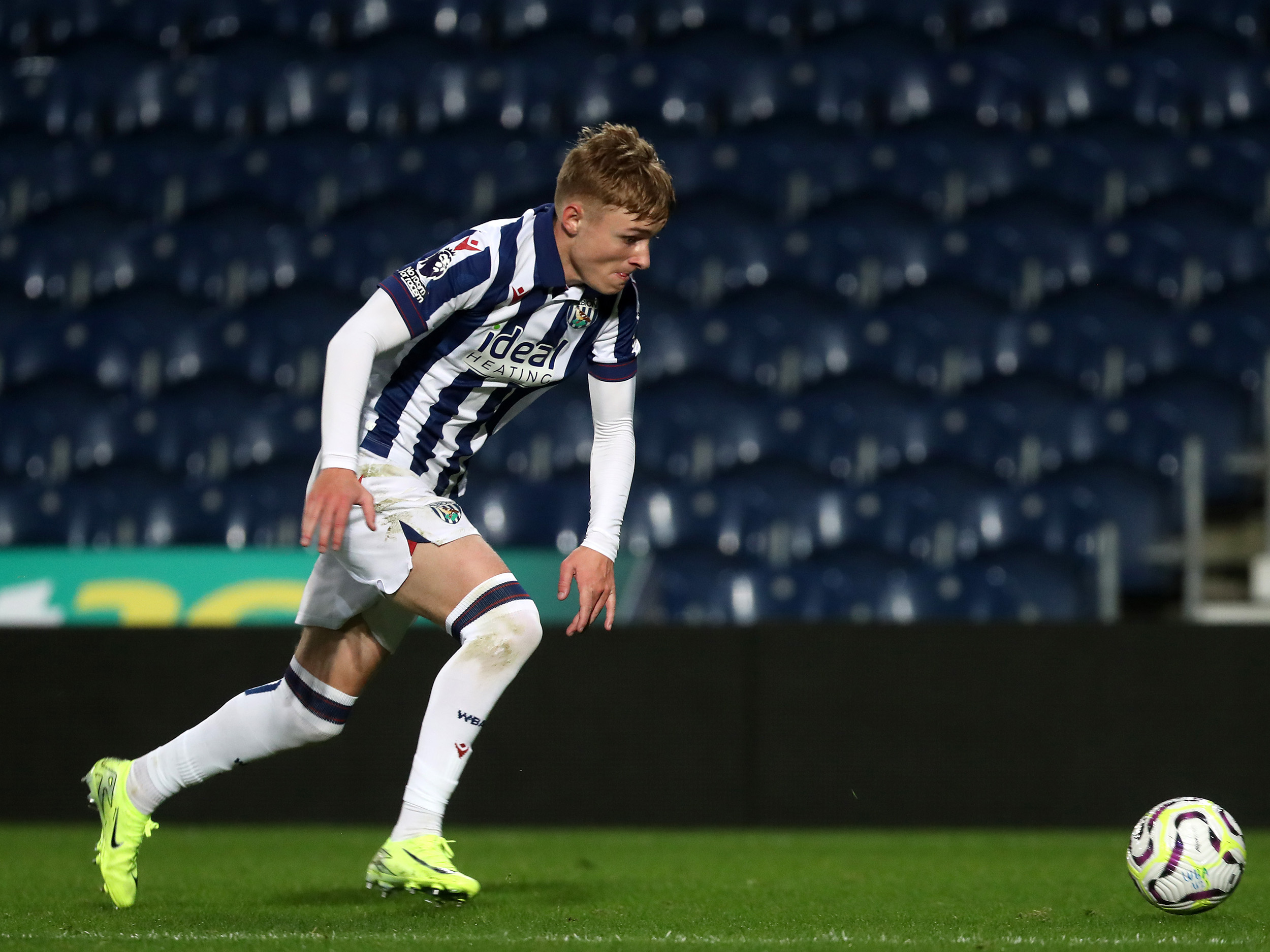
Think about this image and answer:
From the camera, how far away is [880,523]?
6.80 metres

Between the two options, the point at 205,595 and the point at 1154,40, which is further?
the point at 1154,40

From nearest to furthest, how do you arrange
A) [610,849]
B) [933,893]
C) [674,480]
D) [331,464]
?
1. [331,464]
2. [933,893]
3. [610,849]
4. [674,480]

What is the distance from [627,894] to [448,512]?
1.08 meters

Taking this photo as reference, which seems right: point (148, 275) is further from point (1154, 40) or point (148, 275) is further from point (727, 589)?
point (1154, 40)

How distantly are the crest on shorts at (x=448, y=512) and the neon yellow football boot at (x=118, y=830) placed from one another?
91cm

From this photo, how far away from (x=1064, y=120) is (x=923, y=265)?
1.16 metres

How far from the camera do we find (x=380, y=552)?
308 centimetres

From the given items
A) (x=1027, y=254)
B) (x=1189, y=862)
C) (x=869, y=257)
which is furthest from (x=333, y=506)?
(x=1027, y=254)

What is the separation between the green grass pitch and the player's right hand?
738mm

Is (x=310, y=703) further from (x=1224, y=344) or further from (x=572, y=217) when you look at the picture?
(x=1224, y=344)

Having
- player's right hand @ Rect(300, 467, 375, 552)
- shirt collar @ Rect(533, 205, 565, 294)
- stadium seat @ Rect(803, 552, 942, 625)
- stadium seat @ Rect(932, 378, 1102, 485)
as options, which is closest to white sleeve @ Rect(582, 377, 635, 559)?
shirt collar @ Rect(533, 205, 565, 294)

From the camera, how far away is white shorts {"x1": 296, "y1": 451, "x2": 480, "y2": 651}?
3.09 metres

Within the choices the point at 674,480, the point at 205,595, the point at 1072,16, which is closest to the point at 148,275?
the point at 205,595

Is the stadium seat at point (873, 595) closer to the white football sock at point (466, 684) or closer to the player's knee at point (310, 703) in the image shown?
the player's knee at point (310, 703)
